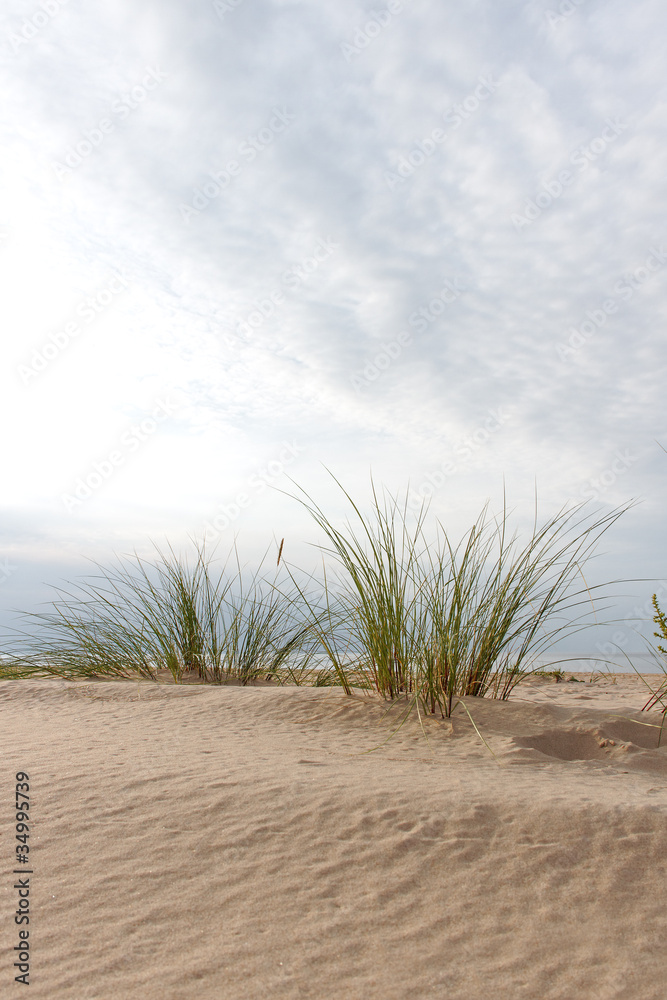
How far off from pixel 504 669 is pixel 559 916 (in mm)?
1811

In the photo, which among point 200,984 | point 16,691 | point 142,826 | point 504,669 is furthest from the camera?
point 16,691

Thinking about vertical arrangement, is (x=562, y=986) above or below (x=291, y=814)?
below

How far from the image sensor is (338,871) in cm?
156

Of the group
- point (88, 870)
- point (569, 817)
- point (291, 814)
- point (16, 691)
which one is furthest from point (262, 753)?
point (16, 691)

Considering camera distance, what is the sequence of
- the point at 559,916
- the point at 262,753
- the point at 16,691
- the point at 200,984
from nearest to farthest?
the point at 200,984
the point at 559,916
the point at 262,753
the point at 16,691

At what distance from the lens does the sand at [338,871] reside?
127cm

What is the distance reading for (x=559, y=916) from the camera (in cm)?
144

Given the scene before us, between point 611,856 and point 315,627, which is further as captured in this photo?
point 315,627

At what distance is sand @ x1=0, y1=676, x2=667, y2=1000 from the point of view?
127 centimetres

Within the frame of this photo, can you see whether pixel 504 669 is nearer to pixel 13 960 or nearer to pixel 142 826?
pixel 142 826

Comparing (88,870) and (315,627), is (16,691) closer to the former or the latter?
(315,627)

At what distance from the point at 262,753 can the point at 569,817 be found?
1038mm

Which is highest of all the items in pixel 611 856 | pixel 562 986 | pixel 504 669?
pixel 504 669

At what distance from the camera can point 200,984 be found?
48.5 inches
